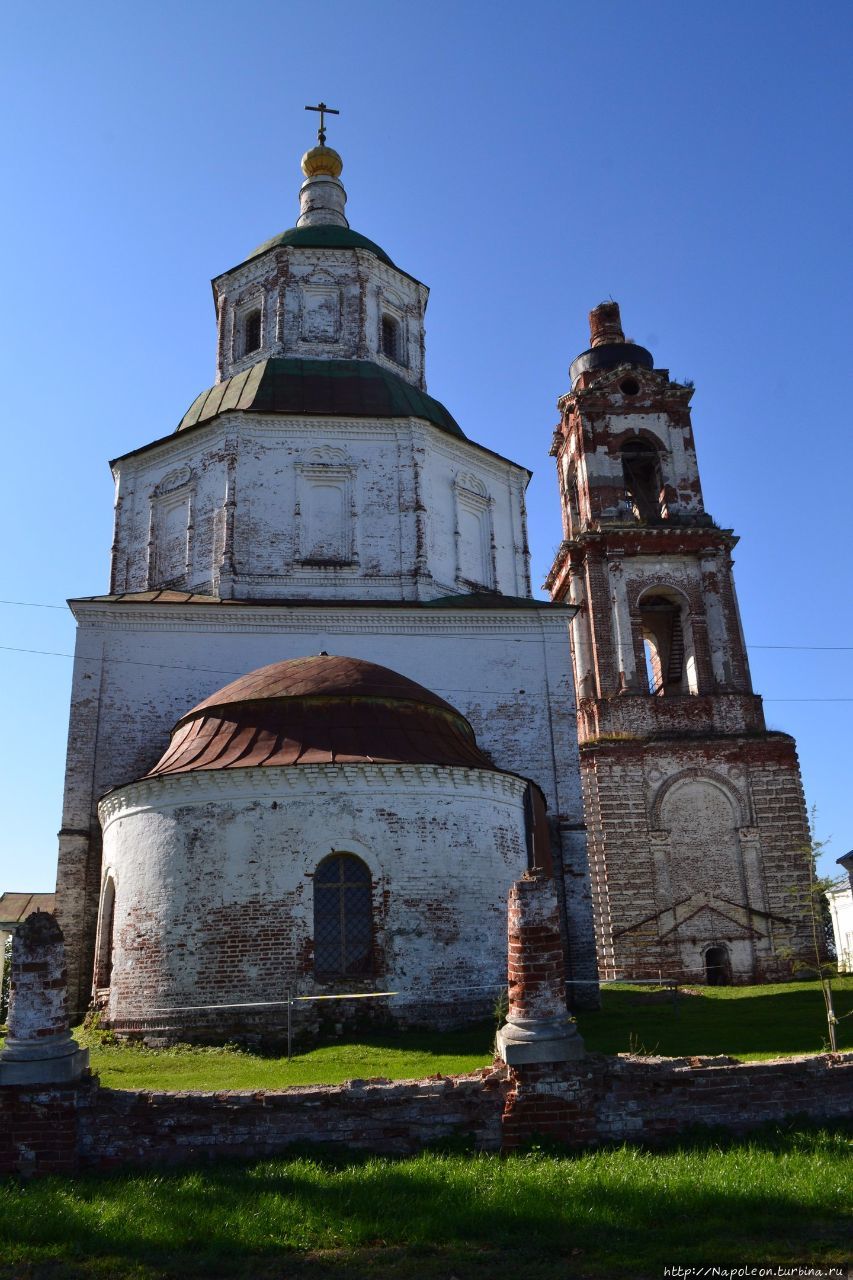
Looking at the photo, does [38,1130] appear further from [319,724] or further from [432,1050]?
[319,724]

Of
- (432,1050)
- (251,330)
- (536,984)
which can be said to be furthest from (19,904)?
(536,984)

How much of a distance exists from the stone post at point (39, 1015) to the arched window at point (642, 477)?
78.6 feet

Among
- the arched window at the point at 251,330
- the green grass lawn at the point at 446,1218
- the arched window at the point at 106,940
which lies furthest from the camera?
the arched window at the point at 251,330

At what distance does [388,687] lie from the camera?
1430 cm

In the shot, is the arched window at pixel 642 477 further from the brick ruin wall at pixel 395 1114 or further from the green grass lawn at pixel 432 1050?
the brick ruin wall at pixel 395 1114

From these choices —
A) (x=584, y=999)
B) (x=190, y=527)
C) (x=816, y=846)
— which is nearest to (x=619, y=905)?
(x=584, y=999)

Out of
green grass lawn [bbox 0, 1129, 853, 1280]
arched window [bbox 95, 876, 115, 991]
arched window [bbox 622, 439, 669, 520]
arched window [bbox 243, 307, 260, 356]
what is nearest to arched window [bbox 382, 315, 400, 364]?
arched window [bbox 243, 307, 260, 356]

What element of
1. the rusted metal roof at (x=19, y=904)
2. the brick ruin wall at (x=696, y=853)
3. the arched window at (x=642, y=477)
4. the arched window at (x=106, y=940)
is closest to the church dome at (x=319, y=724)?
the arched window at (x=106, y=940)

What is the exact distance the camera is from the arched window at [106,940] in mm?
13922

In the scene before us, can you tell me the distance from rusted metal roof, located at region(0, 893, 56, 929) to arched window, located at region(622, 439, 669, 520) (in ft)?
63.2

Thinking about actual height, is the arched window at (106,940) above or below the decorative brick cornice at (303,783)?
below

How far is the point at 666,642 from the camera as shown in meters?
28.2

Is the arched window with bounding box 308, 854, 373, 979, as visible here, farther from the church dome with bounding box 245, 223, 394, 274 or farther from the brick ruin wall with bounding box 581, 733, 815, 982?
the church dome with bounding box 245, 223, 394, 274

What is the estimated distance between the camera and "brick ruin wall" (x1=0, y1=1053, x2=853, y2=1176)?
5875 mm
